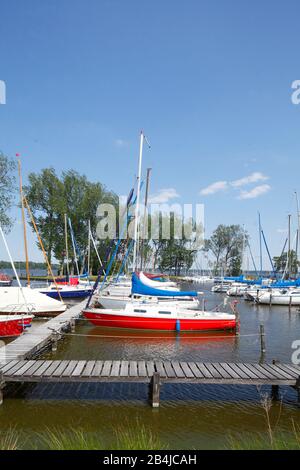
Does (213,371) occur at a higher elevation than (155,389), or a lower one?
higher

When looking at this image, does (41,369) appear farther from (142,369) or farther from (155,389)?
(155,389)

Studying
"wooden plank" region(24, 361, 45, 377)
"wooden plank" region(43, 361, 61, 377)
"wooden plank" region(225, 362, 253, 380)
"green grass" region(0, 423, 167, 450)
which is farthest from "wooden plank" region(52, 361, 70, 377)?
"wooden plank" region(225, 362, 253, 380)

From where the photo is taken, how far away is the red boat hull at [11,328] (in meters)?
18.3

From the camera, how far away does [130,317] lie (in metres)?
22.5

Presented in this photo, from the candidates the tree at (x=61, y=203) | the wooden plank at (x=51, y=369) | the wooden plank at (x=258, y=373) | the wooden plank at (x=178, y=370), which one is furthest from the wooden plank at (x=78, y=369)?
the tree at (x=61, y=203)

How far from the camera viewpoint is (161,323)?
2239 cm

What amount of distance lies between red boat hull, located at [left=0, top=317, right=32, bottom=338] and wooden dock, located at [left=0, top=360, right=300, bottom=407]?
632 cm

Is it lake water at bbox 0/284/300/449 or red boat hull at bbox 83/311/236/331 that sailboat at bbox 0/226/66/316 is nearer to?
red boat hull at bbox 83/311/236/331

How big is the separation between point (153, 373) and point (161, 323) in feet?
37.2

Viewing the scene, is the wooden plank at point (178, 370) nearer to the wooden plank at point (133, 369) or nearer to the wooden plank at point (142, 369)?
the wooden plank at point (142, 369)

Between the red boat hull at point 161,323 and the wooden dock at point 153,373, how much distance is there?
31.4 ft

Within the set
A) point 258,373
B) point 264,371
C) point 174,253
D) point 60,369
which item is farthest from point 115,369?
point 174,253
